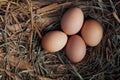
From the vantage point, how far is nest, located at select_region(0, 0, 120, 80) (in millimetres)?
1421

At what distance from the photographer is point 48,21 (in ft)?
4.78

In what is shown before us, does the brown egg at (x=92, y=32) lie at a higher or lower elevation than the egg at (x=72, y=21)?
lower

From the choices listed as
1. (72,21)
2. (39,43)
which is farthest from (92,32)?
(39,43)

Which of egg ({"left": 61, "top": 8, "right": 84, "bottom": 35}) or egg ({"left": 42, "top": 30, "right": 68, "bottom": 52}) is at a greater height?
egg ({"left": 61, "top": 8, "right": 84, "bottom": 35})

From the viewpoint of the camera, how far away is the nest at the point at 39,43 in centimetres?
142

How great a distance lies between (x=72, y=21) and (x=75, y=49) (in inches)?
5.0

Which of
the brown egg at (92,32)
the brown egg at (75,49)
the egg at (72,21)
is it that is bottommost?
the brown egg at (75,49)

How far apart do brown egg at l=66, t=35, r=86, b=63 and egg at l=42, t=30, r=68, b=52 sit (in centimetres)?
3

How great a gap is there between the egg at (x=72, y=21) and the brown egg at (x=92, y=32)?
0.04 metres

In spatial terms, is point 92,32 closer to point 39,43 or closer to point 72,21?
point 72,21

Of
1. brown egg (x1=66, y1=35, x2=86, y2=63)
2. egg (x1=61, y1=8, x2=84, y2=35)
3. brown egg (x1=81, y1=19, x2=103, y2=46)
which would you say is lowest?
brown egg (x1=66, y1=35, x2=86, y2=63)

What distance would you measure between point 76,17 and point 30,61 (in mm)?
303

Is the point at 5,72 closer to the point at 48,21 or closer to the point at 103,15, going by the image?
the point at 48,21

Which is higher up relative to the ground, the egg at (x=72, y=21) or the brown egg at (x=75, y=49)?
the egg at (x=72, y=21)
